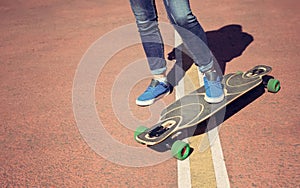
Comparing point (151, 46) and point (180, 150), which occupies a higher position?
point (151, 46)

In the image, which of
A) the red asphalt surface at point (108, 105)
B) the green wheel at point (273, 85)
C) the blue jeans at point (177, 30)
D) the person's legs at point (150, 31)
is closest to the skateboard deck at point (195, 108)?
the green wheel at point (273, 85)

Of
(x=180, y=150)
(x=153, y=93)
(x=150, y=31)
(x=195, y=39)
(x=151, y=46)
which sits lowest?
(x=153, y=93)

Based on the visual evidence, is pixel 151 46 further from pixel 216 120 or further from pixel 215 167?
pixel 215 167

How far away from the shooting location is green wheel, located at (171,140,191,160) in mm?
3473

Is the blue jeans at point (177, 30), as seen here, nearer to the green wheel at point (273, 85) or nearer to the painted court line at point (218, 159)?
the painted court line at point (218, 159)

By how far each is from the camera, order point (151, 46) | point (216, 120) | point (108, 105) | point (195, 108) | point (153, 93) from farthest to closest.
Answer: point (108, 105)
point (153, 93)
point (151, 46)
point (216, 120)
point (195, 108)

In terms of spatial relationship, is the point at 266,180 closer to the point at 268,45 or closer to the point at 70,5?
the point at 268,45

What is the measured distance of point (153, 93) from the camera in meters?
4.55

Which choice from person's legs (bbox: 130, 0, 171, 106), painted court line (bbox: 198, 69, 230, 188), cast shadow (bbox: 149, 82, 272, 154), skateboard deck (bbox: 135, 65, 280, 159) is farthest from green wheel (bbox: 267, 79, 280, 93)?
person's legs (bbox: 130, 0, 171, 106)

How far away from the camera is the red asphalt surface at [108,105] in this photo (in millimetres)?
3459

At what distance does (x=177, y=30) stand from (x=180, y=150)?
1.23 metres

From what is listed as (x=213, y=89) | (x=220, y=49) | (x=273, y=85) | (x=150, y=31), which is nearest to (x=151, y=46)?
(x=150, y=31)

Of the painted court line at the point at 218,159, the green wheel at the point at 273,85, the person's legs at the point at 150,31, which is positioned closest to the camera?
the painted court line at the point at 218,159

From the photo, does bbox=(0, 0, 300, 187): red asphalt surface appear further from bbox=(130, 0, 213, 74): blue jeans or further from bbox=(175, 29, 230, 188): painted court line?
bbox=(130, 0, 213, 74): blue jeans
